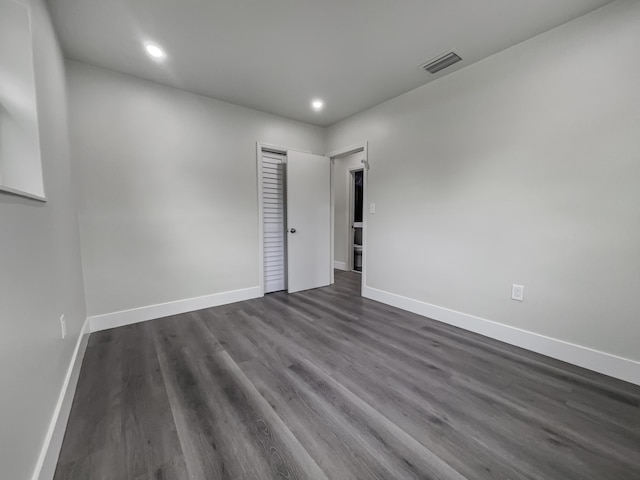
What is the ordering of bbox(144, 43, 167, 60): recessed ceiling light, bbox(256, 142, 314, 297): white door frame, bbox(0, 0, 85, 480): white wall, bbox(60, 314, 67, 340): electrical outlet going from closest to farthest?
1. bbox(0, 0, 85, 480): white wall
2. bbox(60, 314, 67, 340): electrical outlet
3. bbox(144, 43, 167, 60): recessed ceiling light
4. bbox(256, 142, 314, 297): white door frame

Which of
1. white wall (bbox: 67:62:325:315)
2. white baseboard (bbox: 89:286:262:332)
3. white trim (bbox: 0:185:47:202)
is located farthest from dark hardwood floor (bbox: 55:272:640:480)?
white trim (bbox: 0:185:47:202)

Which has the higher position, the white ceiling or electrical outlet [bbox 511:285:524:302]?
the white ceiling

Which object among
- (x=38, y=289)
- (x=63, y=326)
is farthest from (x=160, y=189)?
(x=38, y=289)

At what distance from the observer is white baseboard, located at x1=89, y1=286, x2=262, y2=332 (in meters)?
2.51

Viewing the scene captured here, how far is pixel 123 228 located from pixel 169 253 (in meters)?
0.49

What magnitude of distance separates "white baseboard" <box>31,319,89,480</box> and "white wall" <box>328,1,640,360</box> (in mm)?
2944

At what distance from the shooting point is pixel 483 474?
1.09 meters

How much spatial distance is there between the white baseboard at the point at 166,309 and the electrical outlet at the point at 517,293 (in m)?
2.86

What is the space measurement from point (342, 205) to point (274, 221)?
6.53 ft

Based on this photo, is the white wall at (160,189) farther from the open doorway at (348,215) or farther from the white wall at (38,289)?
the open doorway at (348,215)

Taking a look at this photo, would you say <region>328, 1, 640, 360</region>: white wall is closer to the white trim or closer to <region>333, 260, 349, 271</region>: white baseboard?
<region>333, 260, 349, 271</region>: white baseboard

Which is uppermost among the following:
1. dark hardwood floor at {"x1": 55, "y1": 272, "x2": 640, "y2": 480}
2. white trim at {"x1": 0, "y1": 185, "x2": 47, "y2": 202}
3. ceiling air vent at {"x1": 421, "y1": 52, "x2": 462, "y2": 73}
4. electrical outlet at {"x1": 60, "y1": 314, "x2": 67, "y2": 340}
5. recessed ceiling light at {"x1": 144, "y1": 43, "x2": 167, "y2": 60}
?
ceiling air vent at {"x1": 421, "y1": 52, "x2": 462, "y2": 73}

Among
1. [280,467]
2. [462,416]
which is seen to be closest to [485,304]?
[462,416]

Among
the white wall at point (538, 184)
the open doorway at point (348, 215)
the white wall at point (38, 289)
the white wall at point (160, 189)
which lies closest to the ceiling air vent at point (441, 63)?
the white wall at point (538, 184)
